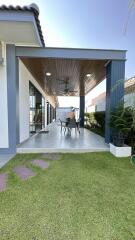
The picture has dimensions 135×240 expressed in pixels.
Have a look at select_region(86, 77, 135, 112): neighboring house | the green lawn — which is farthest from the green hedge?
the green lawn

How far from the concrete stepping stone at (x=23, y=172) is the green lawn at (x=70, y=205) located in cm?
13

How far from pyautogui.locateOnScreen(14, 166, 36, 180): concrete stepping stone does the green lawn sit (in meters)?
0.13

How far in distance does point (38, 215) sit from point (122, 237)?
40.6 inches

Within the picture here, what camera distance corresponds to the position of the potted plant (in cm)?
479

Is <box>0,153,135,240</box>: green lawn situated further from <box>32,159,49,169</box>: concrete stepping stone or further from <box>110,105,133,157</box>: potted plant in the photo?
<box>110,105,133,157</box>: potted plant

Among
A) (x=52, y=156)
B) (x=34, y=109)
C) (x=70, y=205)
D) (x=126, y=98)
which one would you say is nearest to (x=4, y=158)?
(x=52, y=156)

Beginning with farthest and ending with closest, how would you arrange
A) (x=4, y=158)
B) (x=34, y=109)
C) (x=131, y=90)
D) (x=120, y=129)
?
(x=34, y=109)
(x=120, y=129)
(x=4, y=158)
(x=131, y=90)

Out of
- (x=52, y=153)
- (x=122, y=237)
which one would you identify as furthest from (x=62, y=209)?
(x=52, y=153)

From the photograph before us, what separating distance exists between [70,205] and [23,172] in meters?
1.57

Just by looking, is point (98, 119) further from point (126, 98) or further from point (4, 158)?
point (4, 158)

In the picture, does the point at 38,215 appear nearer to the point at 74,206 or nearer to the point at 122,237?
the point at 74,206

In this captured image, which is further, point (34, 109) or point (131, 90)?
point (34, 109)

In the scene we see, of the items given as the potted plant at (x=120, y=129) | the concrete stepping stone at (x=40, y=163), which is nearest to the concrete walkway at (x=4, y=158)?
the concrete stepping stone at (x=40, y=163)

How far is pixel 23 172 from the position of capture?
139 inches
